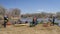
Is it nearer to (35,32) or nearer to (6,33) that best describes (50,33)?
(35,32)

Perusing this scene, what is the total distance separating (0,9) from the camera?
35.4m

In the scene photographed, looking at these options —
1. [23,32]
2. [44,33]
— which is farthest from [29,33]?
[44,33]

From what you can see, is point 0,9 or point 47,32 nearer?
point 47,32

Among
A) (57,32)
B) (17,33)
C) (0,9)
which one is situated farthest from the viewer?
(0,9)

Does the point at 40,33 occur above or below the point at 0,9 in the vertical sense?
below

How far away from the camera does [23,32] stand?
37.7 ft

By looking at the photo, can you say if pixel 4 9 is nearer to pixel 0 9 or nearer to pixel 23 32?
pixel 0 9

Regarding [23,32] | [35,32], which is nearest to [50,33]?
[35,32]

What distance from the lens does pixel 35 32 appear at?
1157 cm

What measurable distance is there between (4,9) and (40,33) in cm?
2575

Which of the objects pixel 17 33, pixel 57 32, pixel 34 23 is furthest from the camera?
pixel 34 23

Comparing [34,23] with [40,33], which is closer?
[40,33]

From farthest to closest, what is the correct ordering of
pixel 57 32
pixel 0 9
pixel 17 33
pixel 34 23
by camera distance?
pixel 0 9 → pixel 34 23 → pixel 57 32 → pixel 17 33

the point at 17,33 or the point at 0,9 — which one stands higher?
the point at 0,9
